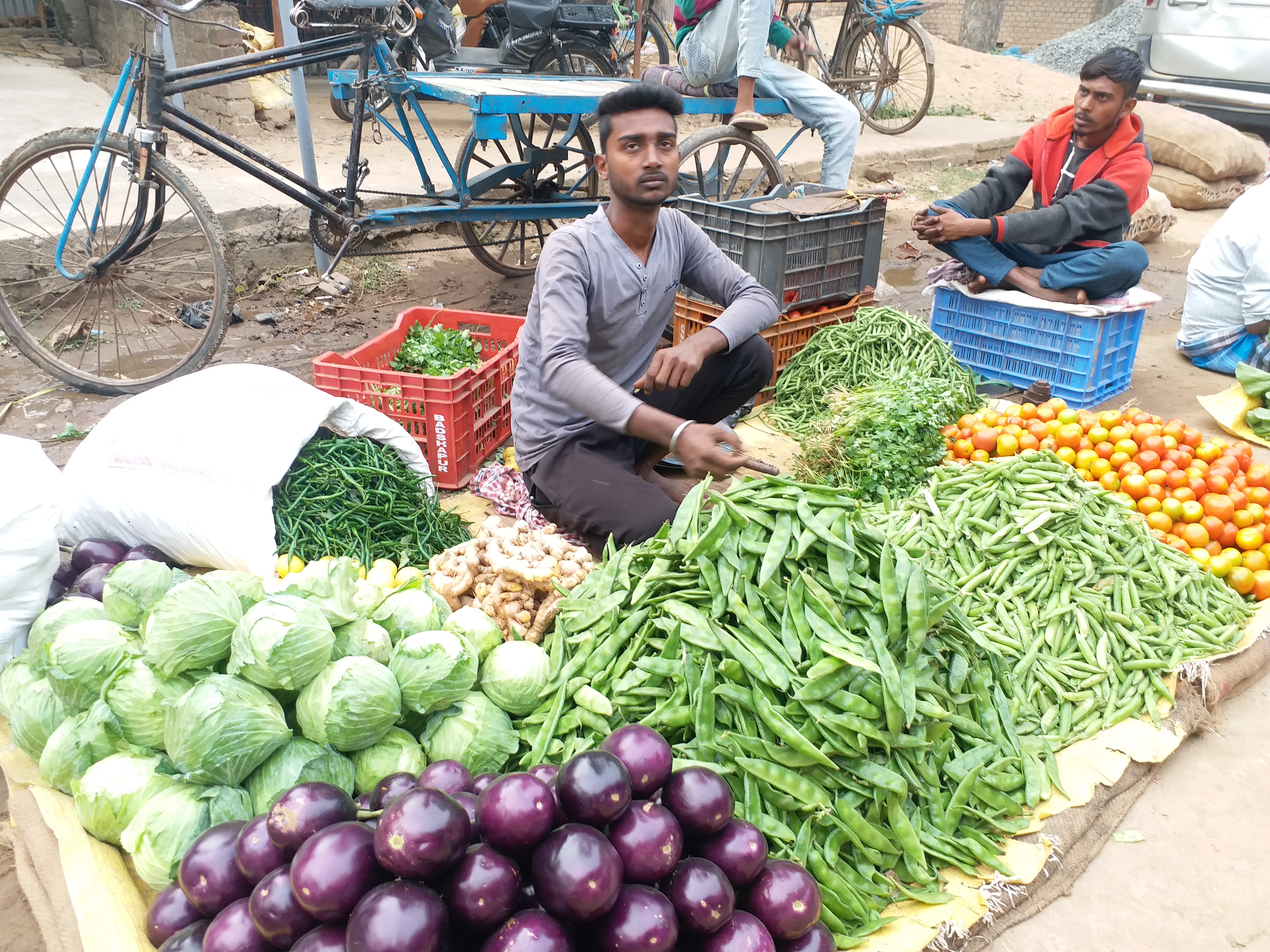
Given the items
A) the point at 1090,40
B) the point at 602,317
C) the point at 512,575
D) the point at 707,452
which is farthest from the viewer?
the point at 1090,40

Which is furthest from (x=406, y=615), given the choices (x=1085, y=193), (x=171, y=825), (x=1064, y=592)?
(x=1085, y=193)

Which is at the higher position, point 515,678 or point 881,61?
point 881,61

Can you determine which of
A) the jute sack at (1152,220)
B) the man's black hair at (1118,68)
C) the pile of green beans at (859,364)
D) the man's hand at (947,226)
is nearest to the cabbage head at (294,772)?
the pile of green beans at (859,364)

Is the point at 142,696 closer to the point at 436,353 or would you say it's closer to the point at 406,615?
the point at 406,615

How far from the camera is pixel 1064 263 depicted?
4.54 metres

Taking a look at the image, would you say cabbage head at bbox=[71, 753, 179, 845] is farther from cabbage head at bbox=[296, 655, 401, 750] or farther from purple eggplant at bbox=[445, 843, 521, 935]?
purple eggplant at bbox=[445, 843, 521, 935]

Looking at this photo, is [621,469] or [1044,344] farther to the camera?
[1044,344]

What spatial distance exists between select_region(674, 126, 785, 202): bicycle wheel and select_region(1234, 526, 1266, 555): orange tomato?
2912mm

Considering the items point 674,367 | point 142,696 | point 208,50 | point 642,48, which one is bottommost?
point 142,696

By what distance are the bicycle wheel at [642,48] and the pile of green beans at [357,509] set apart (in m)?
5.75

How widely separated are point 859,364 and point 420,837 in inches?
138

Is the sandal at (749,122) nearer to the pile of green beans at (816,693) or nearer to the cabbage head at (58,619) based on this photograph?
the pile of green beans at (816,693)

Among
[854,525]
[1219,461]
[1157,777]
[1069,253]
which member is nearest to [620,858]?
[854,525]

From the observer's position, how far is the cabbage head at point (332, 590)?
2.00m
